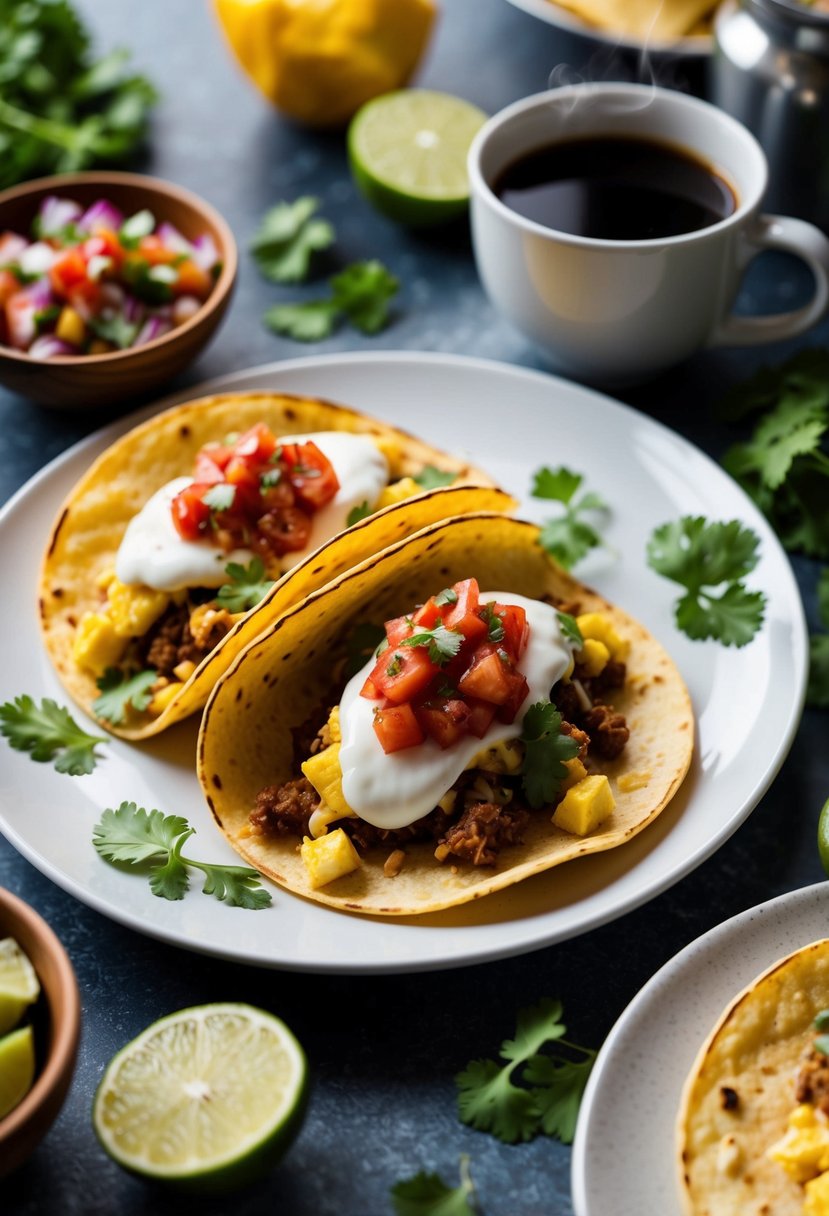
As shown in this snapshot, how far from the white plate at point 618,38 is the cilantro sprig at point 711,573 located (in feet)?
6.93

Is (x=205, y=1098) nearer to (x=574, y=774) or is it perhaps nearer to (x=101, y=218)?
(x=574, y=774)

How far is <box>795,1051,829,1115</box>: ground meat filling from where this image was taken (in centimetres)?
246

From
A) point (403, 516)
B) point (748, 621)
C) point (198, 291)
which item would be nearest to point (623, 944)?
point (748, 621)

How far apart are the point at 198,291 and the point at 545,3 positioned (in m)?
1.88

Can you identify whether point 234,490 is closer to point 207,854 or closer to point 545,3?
point 207,854

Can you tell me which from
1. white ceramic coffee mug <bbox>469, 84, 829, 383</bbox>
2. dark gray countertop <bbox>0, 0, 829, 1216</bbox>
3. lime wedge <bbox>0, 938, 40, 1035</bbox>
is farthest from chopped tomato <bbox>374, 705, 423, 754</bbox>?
white ceramic coffee mug <bbox>469, 84, 829, 383</bbox>

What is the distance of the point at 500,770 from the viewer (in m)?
3.00

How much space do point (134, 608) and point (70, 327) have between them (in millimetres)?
1157

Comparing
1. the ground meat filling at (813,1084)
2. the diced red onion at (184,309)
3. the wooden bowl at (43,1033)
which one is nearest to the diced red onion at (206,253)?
the diced red onion at (184,309)

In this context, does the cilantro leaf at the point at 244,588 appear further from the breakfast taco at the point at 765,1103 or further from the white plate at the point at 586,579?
the breakfast taco at the point at 765,1103

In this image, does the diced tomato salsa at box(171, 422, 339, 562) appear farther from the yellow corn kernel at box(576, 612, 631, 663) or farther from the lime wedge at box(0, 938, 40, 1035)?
the lime wedge at box(0, 938, 40, 1035)

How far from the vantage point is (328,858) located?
2.87 metres

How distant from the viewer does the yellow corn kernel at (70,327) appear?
13.4ft

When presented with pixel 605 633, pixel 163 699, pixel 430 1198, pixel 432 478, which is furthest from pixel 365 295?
pixel 430 1198
